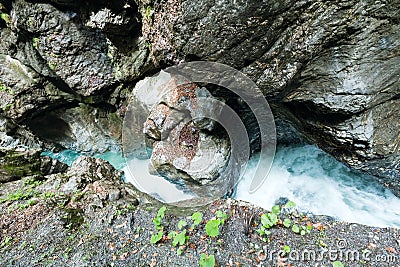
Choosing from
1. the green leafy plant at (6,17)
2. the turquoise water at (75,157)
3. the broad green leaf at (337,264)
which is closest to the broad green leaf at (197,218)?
the broad green leaf at (337,264)

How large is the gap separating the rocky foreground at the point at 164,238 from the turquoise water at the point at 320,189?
1.89 m

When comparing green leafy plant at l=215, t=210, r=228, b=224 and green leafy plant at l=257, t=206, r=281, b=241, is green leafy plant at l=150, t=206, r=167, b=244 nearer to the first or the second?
green leafy plant at l=215, t=210, r=228, b=224

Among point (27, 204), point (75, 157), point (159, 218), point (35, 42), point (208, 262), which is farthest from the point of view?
point (75, 157)

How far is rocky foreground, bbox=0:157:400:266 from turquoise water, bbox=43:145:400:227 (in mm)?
1887

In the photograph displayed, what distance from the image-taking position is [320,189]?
5.87 m

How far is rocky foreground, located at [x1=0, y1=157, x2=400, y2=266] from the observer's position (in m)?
3.11

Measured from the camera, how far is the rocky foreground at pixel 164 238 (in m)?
3.11

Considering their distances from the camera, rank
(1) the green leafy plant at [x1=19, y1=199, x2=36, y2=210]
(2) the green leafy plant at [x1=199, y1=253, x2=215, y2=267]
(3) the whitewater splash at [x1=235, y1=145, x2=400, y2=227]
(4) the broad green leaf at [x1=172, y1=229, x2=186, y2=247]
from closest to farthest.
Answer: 1. (2) the green leafy plant at [x1=199, y1=253, x2=215, y2=267]
2. (4) the broad green leaf at [x1=172, y1=229, x2=186, y2=247]
3. (1) the green leafy plant at [x1=19, y1=199, x2=36, y2=210]
4. (3) the whitewater splash at [x1=235, y1=145, x2=400, y2=227]

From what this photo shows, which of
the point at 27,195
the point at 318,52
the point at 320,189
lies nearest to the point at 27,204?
the point at 27,195

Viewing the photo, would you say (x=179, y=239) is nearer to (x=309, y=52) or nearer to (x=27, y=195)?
(x=309, y=52)

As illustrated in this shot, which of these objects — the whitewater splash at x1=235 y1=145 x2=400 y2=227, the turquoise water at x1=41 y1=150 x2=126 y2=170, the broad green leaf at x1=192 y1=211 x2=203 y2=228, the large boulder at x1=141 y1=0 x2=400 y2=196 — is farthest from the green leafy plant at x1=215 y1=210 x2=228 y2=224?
the turquoise water at x1=41 y1=150 x2=126 y2=170

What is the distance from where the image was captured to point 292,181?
6.32m

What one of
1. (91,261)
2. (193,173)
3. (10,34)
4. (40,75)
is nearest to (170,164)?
(193,173)

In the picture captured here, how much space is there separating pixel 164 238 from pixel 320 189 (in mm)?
4161
